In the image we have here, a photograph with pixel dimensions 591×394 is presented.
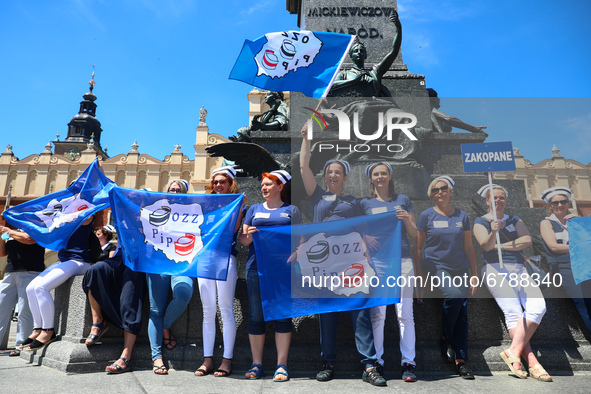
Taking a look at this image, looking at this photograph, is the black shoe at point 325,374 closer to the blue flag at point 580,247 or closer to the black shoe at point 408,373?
the black shoe at point 408,373

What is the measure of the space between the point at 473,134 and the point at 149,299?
520 cm

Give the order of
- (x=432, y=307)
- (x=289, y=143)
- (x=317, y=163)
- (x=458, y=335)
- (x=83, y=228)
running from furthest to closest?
1. (x=289, y=143)
2. (x=317, y=163)
3. (x=83, y=228)
4. (x=432, y=307)
5. (x=458, y=335)

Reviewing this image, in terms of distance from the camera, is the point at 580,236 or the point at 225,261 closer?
the point at 225,261

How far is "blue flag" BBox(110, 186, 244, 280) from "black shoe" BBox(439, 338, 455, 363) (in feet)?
6.82

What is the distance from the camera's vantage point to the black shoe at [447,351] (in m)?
3.69

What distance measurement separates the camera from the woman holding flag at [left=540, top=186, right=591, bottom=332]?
4.02 meters

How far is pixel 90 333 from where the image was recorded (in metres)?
3.88

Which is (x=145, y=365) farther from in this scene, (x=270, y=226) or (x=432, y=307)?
(x=432, y=307)

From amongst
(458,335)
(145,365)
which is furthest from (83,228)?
(458,335)

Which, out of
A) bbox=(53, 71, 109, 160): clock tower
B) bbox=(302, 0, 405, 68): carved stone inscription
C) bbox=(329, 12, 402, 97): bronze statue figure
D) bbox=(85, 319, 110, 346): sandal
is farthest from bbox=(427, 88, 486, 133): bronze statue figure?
bbox=(53, 71, 109, 160): clock tower

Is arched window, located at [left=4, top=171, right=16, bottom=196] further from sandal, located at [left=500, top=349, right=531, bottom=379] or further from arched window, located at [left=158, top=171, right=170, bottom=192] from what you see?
sandal, located at [left=500, top=349, right=531, bottom=379]

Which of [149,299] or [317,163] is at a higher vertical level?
[317,163]

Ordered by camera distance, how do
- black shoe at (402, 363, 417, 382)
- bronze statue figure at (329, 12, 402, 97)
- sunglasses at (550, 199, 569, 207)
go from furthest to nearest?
1. bronze statue figure at (329, 12, 402, 97)
2. sunglasses at (550, 199, 569, 207)
3. black shoe at (402, 363, 417, 382)

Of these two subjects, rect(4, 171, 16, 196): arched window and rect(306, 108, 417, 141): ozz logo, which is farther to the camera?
rect(4, 171, 16, 196): arched window
